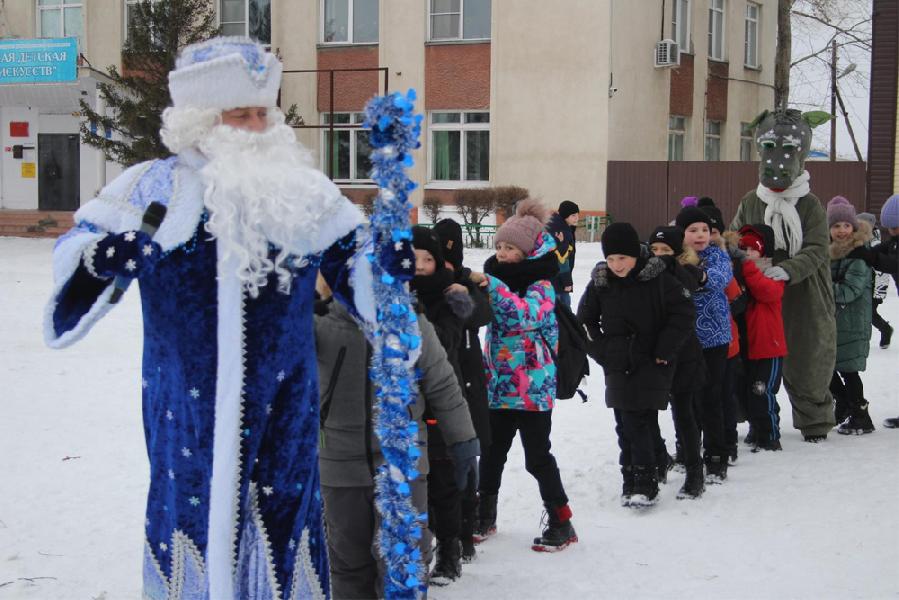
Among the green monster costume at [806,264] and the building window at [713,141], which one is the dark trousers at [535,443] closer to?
the green monster costume at [806,264]

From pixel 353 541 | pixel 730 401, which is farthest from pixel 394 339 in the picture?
pixel 730 401

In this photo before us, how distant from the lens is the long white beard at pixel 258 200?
A: 2902 mm

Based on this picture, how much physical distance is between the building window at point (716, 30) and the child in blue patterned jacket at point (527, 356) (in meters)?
25.9

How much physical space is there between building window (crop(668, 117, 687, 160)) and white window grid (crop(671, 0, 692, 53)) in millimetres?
1822

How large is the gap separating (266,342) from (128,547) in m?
2.52

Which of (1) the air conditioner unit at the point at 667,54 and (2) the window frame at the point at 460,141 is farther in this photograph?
(1) the air conditioner unit at the point at 667,54

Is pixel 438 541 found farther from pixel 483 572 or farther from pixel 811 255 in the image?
pixel 811 255

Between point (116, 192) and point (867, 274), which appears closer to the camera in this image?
point (116, 192)

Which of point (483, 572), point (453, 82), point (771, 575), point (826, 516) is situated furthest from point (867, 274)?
point (453, 82)

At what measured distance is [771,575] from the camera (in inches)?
193

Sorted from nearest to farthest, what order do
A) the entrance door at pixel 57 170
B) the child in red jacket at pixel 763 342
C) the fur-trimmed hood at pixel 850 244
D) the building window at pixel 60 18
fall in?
the child in red jacket at pixel 763 342 → the fur-trimmed hood at pixel 850 244 → the building window at pixel 60 18 → the entrance door at pixel 57 170

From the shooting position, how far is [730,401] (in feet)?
22.7

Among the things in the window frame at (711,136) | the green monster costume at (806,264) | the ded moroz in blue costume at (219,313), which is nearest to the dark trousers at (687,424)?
the green monster costume at (806,264)

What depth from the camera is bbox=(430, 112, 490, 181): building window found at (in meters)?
25.7
